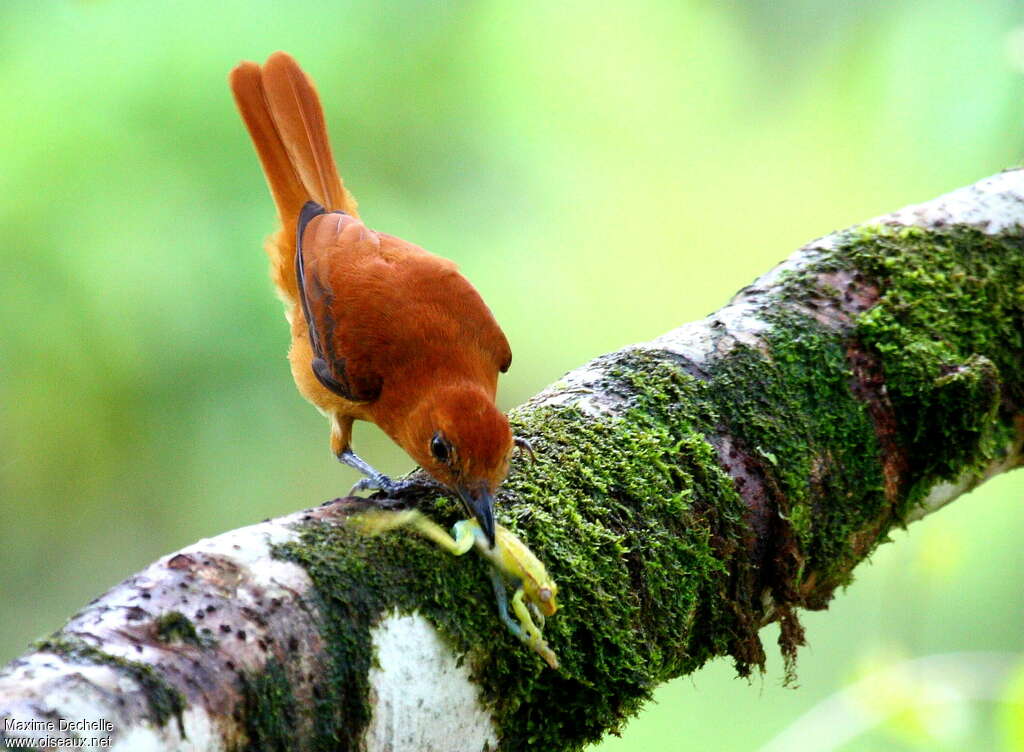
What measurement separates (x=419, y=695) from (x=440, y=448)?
88 cm

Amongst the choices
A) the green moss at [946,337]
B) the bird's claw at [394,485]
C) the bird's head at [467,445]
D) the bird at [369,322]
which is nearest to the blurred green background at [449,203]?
the bird at [369,322]

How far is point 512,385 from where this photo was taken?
5.32 metres

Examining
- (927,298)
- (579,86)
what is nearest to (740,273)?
(579,86)

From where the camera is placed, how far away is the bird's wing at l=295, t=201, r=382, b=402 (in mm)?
2840

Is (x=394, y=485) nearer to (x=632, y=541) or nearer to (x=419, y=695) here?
(x=632, y=541)

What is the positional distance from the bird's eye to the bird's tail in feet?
4.92

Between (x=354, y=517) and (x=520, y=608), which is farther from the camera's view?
(x=354, y=517)

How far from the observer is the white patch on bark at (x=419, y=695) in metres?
1.47

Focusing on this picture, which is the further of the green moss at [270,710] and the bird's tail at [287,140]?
the bird's tail at [287,140]

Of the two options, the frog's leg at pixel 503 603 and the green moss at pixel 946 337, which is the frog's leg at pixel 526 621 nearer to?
the frog's leg at pixel 503 603

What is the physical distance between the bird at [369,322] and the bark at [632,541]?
0.14m

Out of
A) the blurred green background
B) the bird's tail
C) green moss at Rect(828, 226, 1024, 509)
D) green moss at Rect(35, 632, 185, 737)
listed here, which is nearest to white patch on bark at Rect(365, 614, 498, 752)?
green moss at Rect(35, 632, 185, 737)

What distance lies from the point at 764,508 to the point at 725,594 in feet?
0.70

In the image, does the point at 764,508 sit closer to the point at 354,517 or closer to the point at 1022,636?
the point at 354,517
